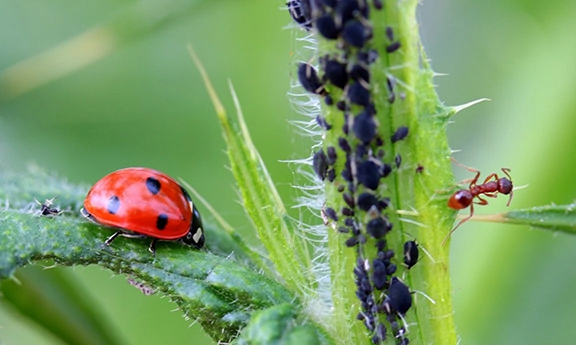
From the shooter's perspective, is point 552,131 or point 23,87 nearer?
point 552,131

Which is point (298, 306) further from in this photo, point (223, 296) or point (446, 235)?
point (446, 235)

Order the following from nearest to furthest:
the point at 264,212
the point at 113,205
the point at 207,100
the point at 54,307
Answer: the point at 264,212, the point at 113,205, the point at 54,307, the point at 207,100

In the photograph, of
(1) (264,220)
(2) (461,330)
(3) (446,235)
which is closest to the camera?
(3) (446,235)

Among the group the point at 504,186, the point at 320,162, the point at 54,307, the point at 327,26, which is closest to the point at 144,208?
the point at 54,307

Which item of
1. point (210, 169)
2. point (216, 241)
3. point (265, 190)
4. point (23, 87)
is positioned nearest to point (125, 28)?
point (23, 87)

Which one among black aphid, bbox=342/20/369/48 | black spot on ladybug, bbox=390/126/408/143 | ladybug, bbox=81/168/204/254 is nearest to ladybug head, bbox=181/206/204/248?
ladybug, bbox=81/168/204/254

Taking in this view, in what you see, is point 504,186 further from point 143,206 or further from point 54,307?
point 54,307

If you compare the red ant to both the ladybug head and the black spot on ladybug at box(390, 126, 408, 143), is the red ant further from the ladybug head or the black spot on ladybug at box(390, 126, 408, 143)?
the ladybug head
